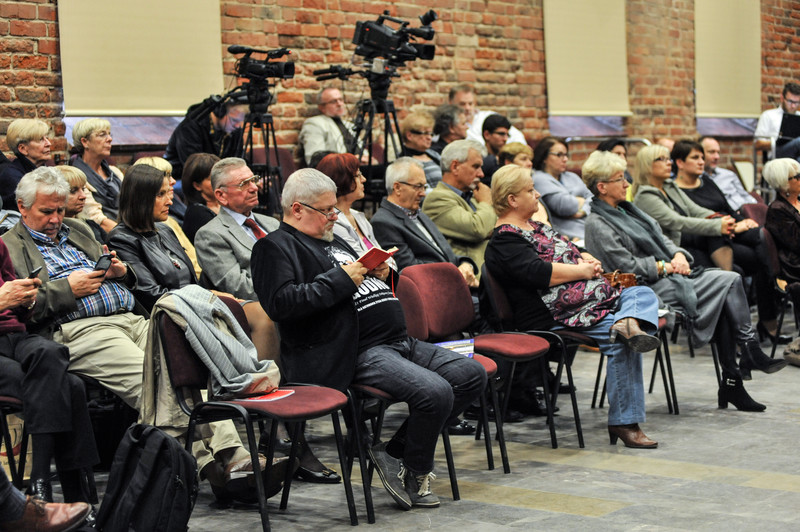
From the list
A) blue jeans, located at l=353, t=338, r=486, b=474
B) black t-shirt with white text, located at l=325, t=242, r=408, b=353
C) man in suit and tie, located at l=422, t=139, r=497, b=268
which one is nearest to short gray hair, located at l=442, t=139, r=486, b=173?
man in suit and tie, located at l=422, t=139, r=497, b=268

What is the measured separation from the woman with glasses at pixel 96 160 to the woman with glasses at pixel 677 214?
2990mm

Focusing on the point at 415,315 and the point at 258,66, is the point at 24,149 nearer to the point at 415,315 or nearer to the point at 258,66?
the point at 258,66

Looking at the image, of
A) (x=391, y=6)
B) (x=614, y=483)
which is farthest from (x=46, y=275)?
(x=391, y=6)

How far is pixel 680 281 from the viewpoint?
16.9 ft

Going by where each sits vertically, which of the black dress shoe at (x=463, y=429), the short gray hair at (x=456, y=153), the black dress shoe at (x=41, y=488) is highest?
the short gray hair at (x=456, y=153)

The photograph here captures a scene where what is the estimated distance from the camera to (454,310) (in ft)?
14.4

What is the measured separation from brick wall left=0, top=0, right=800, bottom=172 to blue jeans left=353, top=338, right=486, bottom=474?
10.5 feet

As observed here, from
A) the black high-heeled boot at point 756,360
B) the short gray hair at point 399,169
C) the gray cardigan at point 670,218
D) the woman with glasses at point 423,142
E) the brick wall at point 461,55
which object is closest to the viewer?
the short gray hair at point 399,169

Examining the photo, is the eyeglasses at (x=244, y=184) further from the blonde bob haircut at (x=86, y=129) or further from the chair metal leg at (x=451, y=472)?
the chair metal leg at (x=451, y=472)

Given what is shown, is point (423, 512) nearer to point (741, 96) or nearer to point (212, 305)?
point (212, 305)

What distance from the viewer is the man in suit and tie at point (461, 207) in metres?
5.45

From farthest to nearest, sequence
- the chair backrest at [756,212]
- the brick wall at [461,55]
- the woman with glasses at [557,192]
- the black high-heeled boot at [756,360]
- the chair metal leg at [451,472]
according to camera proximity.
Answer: the chair backrest at [756,212] < the woman with glasses at [557,192] < the brick wall at [461,55] < the black high-heeled boot at [756,360] < the chair metal leg at [451,472]

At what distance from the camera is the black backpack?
296cm

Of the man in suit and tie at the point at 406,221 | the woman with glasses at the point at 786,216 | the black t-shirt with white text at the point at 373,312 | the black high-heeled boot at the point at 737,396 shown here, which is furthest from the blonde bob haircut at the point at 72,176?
the woman with glasses at the point at 786,216
